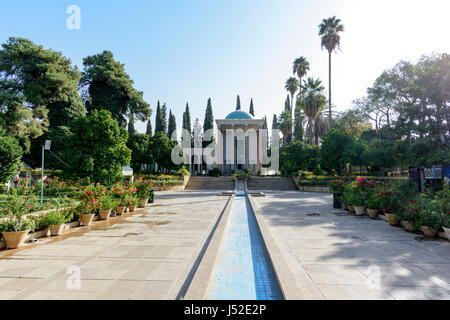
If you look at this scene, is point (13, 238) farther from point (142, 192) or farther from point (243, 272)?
point (142, 192)

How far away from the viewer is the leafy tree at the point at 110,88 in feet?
125

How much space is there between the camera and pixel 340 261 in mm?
4754

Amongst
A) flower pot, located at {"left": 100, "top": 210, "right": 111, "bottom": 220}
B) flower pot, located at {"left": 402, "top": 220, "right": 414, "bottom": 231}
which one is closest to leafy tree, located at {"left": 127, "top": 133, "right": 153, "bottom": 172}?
flower pot, located at {"left": 100, "top": 210, "right": 111, "bottom": 220}

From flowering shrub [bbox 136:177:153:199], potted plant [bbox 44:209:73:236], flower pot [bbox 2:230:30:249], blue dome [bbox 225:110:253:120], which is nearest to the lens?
flower pot [bbox 2:230:30:249]

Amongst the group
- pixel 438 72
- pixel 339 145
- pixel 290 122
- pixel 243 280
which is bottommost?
pixel 243 280

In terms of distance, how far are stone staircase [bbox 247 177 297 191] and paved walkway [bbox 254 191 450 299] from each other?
2120 cm

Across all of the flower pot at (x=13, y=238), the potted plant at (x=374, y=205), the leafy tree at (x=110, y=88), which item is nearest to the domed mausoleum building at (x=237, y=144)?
the leafy tree at (x=110, y=88)

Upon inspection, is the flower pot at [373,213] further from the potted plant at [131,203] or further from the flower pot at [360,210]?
the potted plant at [131,203]

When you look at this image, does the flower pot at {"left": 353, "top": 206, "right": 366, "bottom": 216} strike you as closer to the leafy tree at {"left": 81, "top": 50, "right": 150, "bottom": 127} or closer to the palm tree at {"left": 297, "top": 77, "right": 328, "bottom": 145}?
the palm tree at {"left": 297, "top": 77, "right": 328, "bottom": 145}

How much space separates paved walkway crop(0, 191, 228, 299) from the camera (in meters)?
3.47

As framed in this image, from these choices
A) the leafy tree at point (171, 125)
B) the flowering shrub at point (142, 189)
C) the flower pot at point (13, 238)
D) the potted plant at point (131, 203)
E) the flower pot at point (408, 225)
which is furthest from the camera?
the leafy tree at point (171, 125)

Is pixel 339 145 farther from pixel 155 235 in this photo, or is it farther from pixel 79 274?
pixel 79 274
